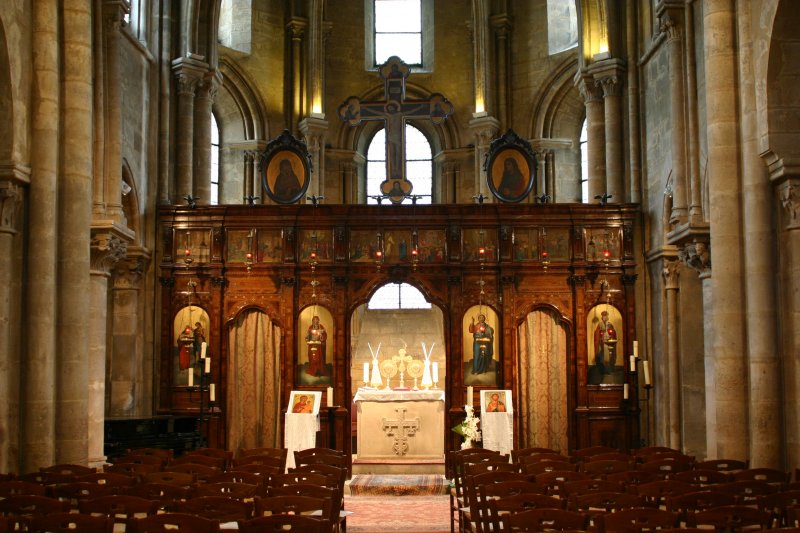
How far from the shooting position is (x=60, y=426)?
57.9 ft

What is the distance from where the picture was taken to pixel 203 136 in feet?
94.2

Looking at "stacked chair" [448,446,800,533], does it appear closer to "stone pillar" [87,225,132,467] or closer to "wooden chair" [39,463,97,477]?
"wooden chair" [39,463,97,477]

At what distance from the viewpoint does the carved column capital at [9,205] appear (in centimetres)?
1677

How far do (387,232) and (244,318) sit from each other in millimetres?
4159

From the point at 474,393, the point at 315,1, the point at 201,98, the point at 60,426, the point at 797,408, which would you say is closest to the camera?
the point at 797,408

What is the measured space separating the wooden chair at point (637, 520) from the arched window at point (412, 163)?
27057 millimetres

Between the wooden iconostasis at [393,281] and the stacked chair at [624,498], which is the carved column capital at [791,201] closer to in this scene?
the stacked chair at [624,498]

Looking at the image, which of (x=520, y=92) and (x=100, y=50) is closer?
(x=100, y=50)

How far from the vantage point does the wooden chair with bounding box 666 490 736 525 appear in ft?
34.1

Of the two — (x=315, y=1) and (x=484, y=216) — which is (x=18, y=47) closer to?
(x=484, y=216)

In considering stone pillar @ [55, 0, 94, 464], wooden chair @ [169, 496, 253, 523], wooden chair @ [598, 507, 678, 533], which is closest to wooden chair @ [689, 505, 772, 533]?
wooden chair @ [598, 507, 678, 533]

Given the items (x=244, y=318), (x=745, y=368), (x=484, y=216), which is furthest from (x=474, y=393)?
(x=745, y=368)

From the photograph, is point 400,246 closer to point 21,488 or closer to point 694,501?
point 21,488

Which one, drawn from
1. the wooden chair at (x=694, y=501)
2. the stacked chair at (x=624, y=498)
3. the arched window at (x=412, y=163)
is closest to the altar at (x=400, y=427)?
the stacked chair at (x=624, y=498)
